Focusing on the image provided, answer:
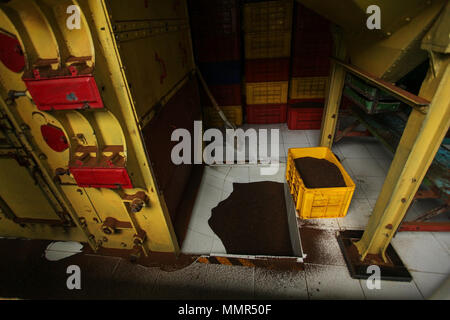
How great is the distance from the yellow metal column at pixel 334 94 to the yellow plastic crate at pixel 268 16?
170 cm

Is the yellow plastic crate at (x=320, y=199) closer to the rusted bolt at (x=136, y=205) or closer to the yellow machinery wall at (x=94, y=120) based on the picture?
the yellow machinery wall at (x=94, y=120)

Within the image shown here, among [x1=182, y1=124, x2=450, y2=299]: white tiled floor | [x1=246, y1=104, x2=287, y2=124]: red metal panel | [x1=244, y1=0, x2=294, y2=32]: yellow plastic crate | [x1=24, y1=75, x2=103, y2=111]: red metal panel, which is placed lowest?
[x1=182, y1=124, x2=450, y2=299]: white tiled floor

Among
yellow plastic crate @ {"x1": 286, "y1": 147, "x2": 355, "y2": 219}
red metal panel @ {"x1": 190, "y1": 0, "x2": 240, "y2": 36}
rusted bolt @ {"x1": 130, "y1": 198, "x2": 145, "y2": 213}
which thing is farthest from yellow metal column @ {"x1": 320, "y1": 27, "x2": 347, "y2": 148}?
rusted bolt @ {"x1": 130, "y1": 198, "x2": 145, "y2": 213}

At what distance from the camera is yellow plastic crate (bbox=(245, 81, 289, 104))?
5.26 meters

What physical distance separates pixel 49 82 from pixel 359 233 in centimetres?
362

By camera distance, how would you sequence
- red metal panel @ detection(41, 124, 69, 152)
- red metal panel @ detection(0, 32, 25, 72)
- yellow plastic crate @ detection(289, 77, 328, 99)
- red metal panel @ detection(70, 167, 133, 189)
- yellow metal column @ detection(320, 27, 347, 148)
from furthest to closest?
yellow plastic crate @ detection(289, 77, 328, 99), yellow metal column @ detection(320, 27, 347, 148), red metal panel @ detection(41, 124, 69, 152), red metal panel @ detection(70, 167, 133, 189), red metal panel @ detection(0, 32, 25, 72)

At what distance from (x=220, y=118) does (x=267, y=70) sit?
1.63 m

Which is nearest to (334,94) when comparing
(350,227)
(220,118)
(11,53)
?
(350,227)

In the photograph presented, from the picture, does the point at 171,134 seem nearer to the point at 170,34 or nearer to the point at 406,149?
the point at 170,34

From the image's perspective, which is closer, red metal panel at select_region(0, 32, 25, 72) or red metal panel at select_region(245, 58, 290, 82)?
red metal panel at select_region(0, 32, 25, 72)

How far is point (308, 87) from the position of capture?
510 cm

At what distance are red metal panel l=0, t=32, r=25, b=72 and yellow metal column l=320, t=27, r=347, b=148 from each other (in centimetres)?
377

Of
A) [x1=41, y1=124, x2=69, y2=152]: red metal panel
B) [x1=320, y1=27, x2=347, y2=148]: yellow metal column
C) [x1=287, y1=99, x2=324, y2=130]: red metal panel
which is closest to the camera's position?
[x1=41, y1=124, x2=69, y2=152]: red metal panel

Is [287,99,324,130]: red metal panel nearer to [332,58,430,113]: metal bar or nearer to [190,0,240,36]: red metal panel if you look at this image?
[190,0,240,36]: red metal panel
